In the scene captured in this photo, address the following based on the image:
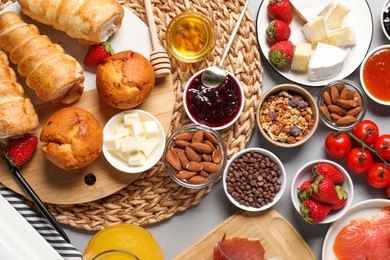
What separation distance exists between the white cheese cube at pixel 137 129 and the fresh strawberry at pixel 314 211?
0.67 m

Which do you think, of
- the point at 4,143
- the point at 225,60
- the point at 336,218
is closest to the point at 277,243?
the point at 336,218

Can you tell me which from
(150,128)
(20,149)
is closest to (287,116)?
(150,128)

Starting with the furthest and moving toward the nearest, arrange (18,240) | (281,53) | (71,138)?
(281,53)
(71,138)
(18,240)

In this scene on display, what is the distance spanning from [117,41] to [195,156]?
524 millimetres

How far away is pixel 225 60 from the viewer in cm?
229

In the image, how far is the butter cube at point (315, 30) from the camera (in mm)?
2270

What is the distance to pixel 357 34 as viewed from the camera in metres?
2.33

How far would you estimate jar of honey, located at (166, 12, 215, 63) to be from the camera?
2227 millimetres

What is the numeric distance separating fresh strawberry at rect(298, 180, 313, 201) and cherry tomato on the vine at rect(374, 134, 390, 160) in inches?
11.6

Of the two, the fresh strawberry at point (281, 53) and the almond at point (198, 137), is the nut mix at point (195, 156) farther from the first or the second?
the fresh strawberry at point (281, 53)

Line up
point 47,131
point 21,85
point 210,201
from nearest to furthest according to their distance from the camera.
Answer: point 47,131 < point 21,85 < point 210,201

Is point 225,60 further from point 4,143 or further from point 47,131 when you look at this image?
point 4,143

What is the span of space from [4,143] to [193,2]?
0.89 meters

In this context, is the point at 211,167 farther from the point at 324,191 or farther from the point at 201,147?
the point at 324,191
